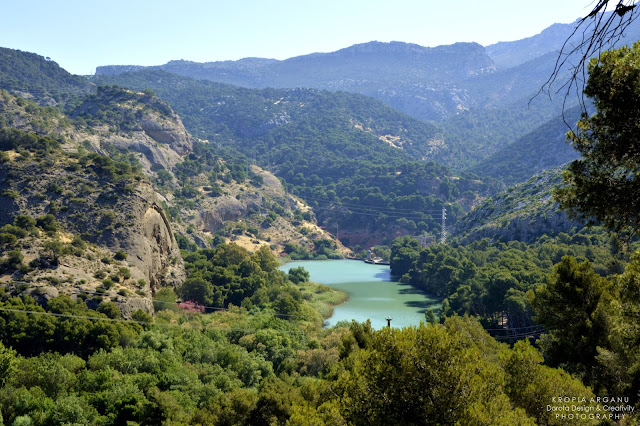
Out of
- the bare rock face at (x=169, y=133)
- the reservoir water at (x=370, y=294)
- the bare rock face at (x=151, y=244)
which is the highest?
the bare rock face at (x=169, y=133)

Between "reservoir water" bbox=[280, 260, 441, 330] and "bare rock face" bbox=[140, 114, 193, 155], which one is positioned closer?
"reservoir water" bbox=[280, 260, 441, 330]

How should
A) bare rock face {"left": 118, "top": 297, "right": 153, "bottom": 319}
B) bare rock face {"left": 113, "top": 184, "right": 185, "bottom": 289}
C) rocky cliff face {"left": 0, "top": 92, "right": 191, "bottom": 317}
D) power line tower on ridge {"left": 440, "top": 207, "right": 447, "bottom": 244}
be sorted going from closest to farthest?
bare rock face {"left": 118, "top": 297, "right": 153, "bottom": 319}
rocky cliff face {"left": 0, "top": 92, "right": 191, "bottom": 317}
bare rock face {"left": 113, "top": 184, "right": 185, "bottom": 289}
power line tower on ridge {"left": 440, "top": 207, "right": 447, "bottom": 244}

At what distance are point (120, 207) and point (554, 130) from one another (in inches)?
6000

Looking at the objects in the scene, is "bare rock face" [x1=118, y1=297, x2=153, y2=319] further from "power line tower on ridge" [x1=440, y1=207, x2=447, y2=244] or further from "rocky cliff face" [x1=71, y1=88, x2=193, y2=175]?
"power line tower on ridge" [x1=440, y1=207, x2=447, y2=244]

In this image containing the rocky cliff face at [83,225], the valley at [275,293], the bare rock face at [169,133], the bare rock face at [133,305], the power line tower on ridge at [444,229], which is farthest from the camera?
the bare rock face at [169,133]

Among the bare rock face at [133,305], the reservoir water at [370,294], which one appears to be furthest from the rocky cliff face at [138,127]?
the bare rock face at [133,305]

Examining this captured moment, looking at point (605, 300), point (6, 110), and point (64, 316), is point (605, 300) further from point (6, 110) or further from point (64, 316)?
point (6, 110)

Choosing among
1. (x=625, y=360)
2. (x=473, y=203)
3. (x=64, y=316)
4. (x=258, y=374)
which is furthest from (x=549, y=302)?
(x=473, y=203)

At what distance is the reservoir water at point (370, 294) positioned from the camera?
78250mm

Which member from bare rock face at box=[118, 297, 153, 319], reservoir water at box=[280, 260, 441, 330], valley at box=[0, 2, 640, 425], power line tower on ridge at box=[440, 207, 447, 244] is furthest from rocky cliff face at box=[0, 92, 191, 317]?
power line tower on ridge at box=[440, 207, 447, 244]

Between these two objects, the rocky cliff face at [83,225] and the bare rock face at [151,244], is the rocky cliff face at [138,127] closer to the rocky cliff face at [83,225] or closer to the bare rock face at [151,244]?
the rocky cliff face at [83,225]

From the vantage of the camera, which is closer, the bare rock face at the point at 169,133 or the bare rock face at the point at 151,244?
the bare rock face at the point at 151,244

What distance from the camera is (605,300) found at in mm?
30609

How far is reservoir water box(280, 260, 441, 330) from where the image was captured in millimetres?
78250
